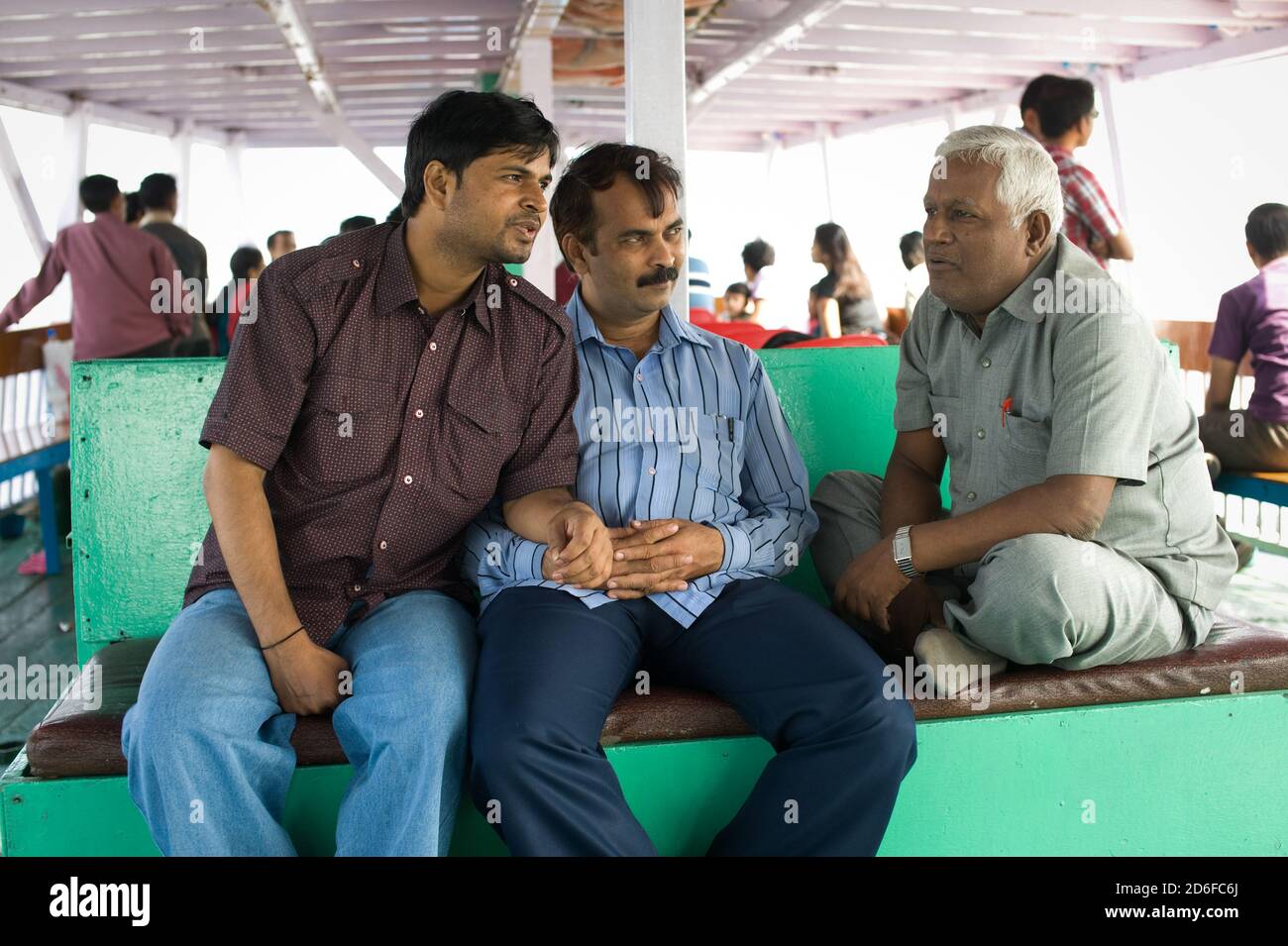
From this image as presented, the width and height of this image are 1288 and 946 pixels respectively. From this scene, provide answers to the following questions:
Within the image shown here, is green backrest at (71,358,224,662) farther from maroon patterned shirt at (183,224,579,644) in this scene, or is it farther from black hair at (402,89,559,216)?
black hair at (402,89,559,216)

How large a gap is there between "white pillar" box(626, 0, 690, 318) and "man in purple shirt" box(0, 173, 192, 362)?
3075 mm

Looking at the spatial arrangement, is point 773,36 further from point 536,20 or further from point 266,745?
point 266,745

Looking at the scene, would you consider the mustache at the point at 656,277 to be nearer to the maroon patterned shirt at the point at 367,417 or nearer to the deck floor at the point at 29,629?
the maroon patterned shirt at the point at 367,417

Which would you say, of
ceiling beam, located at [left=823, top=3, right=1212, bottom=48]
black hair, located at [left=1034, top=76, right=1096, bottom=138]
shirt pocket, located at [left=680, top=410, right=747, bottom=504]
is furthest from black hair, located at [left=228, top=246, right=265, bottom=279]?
shirt pocket, located at [left=680, top=410, right=747, bottom=504]

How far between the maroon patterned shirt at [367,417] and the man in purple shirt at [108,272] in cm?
370

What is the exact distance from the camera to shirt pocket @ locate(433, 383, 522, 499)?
208 centimetres

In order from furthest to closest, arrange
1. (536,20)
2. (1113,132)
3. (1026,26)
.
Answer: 1. (1113,132)
2. (1026,26)
3. (536,20)

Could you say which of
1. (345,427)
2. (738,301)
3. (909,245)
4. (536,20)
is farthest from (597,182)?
(738,301)

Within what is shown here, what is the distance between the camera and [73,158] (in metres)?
9.50

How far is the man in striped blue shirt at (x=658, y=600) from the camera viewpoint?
179 cm

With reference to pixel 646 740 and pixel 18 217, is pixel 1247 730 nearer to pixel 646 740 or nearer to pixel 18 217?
pixel 646 740

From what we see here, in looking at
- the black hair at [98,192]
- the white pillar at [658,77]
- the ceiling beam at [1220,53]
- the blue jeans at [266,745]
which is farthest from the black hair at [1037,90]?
the black hair at [98,192]

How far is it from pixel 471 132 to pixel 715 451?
0.74m
